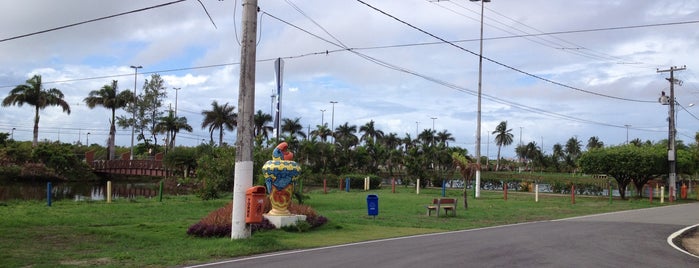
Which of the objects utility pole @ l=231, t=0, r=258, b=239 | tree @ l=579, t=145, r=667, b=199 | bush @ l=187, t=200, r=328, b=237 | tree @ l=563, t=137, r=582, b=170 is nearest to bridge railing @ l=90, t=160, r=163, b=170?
tree @ l=579, t=145, r=667, b=199

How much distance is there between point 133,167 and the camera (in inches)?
2921

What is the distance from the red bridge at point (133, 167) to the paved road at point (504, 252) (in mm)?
59718

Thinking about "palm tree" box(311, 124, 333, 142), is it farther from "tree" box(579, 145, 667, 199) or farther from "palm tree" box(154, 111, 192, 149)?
"tree" box(579, 145, 667, 199)

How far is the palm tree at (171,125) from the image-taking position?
8788 centimetres

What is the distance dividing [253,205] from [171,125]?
77228 mm

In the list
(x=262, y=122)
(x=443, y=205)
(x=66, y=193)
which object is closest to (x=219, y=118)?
(x=262, y=122)

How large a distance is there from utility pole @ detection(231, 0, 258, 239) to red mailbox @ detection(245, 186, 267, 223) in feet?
0.71

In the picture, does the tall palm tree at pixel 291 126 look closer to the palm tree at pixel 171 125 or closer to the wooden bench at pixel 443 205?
the palm tree at pixel 171 125

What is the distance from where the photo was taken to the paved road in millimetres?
11281

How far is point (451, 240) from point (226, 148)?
17.6 m

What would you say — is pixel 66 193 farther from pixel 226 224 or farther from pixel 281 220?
pixel 226 224

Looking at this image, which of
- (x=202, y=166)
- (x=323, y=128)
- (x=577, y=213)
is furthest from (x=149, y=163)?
(x=577, y=213)

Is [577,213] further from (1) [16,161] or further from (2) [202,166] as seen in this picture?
(1) [16,161]

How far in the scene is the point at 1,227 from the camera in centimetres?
1623
